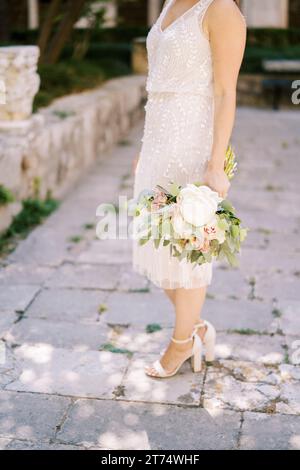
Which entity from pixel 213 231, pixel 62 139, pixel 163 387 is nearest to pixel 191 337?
pixel 163 387

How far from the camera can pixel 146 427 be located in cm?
276

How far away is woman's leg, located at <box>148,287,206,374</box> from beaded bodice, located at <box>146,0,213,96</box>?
2.75ft

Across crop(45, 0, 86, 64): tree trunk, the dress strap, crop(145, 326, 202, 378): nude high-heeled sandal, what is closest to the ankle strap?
crop(145, 326, 202, 378): nude high-heeled sandal

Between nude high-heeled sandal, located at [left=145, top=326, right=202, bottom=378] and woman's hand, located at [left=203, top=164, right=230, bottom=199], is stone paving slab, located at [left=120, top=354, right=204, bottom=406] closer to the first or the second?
nude high-heeled sandal, located at [left=145, top=326, right=202, bottom=378]

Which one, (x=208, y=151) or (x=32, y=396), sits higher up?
(x=208, y=151)

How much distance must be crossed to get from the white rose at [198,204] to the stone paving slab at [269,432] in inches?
32.3

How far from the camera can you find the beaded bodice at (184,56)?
8.96 feet

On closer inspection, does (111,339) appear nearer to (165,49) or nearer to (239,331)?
(239,331)

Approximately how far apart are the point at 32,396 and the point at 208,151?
1252mm

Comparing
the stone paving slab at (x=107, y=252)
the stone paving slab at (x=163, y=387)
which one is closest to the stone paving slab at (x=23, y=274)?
the stone paving slab at (x=107, y=252)

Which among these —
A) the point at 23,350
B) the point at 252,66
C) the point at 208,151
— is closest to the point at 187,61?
the point at 208,151

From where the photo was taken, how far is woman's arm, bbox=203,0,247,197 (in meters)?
2.65

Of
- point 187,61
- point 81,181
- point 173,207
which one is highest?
point 187,61

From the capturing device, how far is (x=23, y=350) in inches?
134
